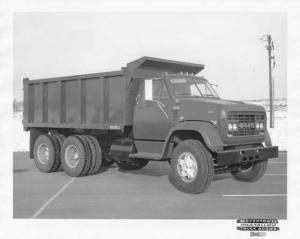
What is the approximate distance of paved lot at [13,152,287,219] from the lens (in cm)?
739

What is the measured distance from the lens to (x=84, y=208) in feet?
25.3

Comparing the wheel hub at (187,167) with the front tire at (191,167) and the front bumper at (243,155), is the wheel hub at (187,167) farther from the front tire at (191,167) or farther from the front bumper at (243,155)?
the front bumper at (243,155)

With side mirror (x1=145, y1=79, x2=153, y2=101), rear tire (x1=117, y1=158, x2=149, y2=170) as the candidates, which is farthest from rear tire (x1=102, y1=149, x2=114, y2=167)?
side mirror (x1=145, y1=79, x2=153, y2=101)

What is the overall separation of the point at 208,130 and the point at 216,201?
1.45 metres

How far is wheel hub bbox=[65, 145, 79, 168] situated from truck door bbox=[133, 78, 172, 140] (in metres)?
2.13

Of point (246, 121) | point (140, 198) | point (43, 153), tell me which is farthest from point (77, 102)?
point (246, 121)

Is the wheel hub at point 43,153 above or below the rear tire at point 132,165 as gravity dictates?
above

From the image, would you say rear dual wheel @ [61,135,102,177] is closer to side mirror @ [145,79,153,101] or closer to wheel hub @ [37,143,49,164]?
wheel hub @ [37,143,49,164]

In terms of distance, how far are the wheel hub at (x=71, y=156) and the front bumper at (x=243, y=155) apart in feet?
15.0

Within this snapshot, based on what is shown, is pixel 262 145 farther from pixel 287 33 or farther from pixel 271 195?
pixel 287 33

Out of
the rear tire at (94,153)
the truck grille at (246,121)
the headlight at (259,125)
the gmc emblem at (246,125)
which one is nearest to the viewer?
the truck grille at (246,121)

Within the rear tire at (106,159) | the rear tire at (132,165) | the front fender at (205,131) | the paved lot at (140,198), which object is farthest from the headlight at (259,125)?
the rear tire at (106,159)

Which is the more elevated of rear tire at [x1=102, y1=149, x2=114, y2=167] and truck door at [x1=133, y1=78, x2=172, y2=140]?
truck door at [x1=133, y1=78, x2=172, y2=140]

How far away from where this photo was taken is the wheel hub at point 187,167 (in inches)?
339
